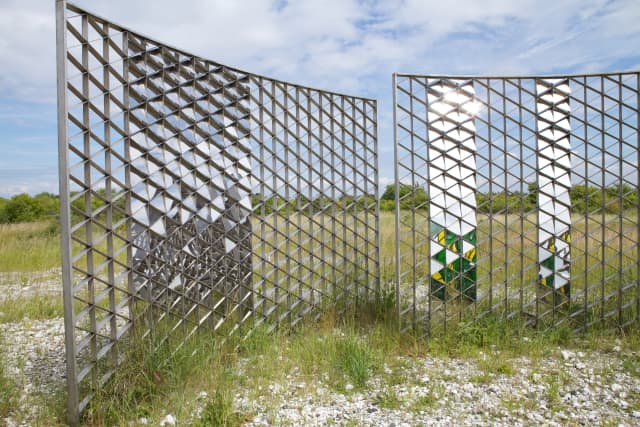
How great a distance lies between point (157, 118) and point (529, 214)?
3427 millimetres

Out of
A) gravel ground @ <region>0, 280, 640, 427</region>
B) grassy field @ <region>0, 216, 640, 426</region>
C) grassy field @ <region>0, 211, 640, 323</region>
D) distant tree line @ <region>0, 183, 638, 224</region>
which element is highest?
distant tree line @ <region>0, 183, 638, 224</region>

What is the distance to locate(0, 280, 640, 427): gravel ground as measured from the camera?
2.63 meters

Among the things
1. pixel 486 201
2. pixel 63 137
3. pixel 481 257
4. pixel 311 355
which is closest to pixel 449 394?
pixel 311 355

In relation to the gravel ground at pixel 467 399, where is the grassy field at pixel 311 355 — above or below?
above

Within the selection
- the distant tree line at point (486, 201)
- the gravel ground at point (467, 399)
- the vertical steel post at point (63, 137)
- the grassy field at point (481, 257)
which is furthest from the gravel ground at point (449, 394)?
the distant tree line at point (486, 201)

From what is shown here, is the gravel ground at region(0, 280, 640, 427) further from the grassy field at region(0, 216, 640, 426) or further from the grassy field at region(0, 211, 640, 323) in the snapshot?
the grassy field at region(0, 211, 640, 323)

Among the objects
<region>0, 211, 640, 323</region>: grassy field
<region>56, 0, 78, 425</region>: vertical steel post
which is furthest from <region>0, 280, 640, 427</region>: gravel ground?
<region>56, 0, 78, 425</region>: vertical steel post

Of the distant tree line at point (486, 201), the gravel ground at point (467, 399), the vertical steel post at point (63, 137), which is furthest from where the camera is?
the distant tree line at point (486, 201)

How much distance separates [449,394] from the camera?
2.91 m

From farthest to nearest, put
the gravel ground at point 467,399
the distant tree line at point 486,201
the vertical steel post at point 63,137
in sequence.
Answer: the distant tree line at point 486,201
the gravel ground at point 467,399
the vertical steel post at point 63,137

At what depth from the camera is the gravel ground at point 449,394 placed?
263 cm

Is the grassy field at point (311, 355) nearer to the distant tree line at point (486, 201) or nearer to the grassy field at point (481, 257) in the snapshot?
the grassy field at point (481, 257)

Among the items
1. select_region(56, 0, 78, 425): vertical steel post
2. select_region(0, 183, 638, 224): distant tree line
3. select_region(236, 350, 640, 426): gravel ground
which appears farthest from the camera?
select_region(0, 183, 638, 224): distant tree line

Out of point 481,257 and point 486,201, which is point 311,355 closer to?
point 481,257
